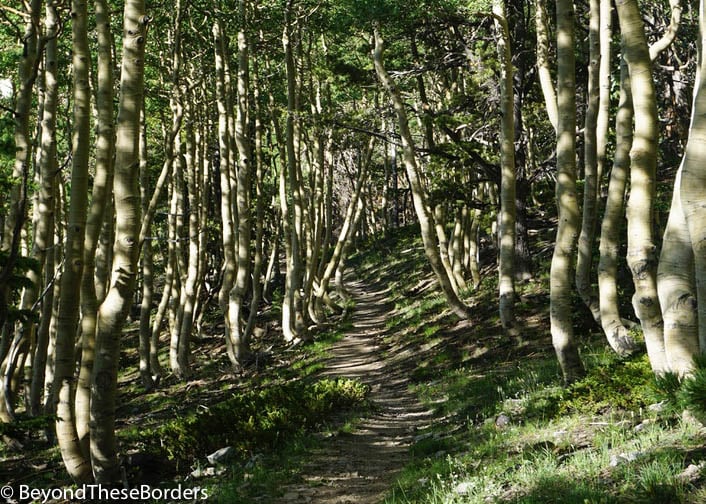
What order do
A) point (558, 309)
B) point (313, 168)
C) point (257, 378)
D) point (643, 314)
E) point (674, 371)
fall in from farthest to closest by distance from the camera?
point (313, 168)
point (257, 378)
point (558, 309)
point (643, 314)
point (674, 371)

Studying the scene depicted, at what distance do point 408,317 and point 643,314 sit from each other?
14.1 metres

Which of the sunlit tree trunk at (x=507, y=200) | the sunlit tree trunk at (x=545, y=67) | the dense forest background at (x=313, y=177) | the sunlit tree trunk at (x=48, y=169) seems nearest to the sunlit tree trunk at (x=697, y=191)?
the dense forest background at (x=313, y=177)

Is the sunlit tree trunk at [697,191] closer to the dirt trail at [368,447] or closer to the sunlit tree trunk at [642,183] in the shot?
the sunlit tree trunk at [642,183]

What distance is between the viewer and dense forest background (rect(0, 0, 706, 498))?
20.3 feet

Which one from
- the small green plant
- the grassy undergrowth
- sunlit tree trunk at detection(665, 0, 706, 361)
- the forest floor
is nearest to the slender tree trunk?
the grassy undergrowth

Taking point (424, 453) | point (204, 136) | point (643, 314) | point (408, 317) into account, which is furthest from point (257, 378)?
point (643, 314)

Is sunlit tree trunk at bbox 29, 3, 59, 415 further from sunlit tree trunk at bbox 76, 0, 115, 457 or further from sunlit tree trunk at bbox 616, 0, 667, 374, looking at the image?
sunlit tree trunk at bbox 616, 0, 667, 374

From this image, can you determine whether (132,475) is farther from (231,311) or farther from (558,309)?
(231,311)

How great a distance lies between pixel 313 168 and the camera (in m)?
22.9

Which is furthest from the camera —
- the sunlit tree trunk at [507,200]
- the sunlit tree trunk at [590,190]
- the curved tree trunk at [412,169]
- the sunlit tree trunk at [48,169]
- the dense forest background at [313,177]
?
the curved tree trunk at [412,169]

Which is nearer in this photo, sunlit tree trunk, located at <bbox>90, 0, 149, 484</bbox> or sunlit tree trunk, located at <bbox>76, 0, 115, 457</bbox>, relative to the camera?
sunlit tree trunk, located at <bbox>90, 0, 149, 484</bbox>

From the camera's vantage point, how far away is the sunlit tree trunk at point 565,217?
25.9ft

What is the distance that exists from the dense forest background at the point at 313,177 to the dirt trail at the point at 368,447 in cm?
226

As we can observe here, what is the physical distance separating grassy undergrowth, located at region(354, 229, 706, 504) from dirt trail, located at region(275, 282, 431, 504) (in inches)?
12.0
